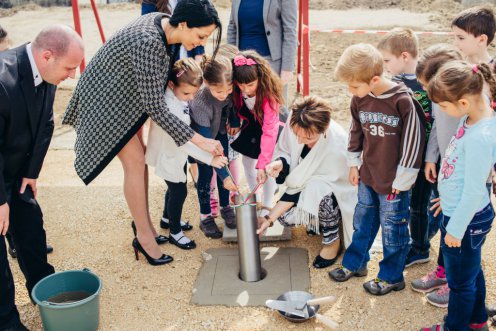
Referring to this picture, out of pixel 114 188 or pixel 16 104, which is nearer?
pixel 16 104

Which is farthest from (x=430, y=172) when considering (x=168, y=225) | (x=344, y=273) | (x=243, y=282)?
(x=168, y=225)

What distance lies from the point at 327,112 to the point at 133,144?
1.15m

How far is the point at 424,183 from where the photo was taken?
3.34 m

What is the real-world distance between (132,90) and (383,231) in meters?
1.60

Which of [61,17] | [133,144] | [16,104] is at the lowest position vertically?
[61,17]

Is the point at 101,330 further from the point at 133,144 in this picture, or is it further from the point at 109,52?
the point at 109,52

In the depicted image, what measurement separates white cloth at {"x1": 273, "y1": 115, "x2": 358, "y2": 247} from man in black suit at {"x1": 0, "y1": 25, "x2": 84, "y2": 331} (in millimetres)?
1434

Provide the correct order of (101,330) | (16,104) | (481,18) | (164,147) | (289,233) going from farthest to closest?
(289,233)
(164,147)
(481,18)
(101,330)
(16,104)

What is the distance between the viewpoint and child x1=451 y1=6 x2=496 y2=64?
3264 mm

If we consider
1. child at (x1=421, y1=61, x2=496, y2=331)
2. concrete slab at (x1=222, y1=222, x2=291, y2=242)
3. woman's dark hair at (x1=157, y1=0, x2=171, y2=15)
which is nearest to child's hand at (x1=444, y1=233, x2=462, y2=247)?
child at (x1=421, y1=61, x2=496, y2=331)

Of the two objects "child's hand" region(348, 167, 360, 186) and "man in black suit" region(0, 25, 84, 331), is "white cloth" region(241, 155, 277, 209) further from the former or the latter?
"man in black suit" region(0, 25, 84, 331)

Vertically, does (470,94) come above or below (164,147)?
above

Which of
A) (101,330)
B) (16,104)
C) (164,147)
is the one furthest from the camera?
(164,147)

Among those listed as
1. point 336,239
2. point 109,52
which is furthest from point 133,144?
point 336,239
